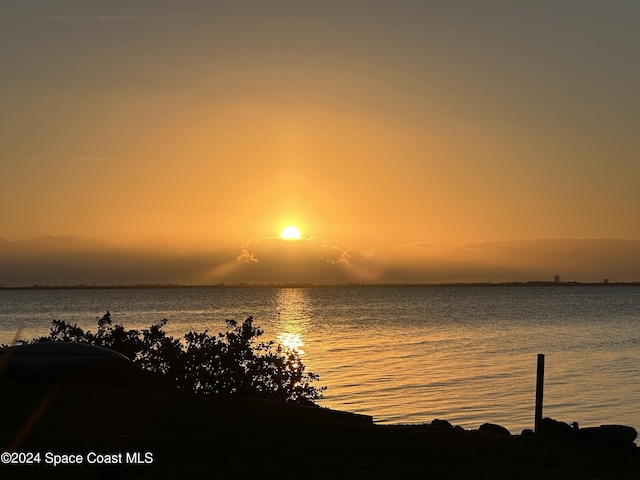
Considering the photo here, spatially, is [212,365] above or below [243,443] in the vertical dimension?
above

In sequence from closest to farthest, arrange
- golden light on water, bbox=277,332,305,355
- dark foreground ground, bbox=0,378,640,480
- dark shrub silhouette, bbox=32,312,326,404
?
dark foreground ground, bbox=0,378,640,480
dark shrub silhouette, bbox=32,312,326,404
golden light on water, bbox=277,332,305,355

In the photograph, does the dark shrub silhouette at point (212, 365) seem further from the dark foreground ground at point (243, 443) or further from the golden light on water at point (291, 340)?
the golden light on water at point (291, 340)

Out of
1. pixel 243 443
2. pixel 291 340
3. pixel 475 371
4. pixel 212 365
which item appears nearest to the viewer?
pixel 243 443

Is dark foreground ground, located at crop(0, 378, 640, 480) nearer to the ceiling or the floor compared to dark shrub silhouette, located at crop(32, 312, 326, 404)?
nearer to the floor

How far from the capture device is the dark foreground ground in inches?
545

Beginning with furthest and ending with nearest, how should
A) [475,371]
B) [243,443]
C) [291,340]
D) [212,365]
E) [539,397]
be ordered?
[291,340]
[475,371]
[212,365]
[539,397]
[243,443]

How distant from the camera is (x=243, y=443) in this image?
51.4ft

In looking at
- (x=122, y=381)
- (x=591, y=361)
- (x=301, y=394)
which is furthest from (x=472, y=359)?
(x=122, y=381)

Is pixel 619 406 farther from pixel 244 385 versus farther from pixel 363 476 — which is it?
pixel 363 476

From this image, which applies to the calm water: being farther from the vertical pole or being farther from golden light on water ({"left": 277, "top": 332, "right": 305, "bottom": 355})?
the vertical pole

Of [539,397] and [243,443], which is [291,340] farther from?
[243,443]

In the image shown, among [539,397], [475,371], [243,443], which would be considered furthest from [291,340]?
[243,443]

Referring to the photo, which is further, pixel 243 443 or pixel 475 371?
pixel 475 371

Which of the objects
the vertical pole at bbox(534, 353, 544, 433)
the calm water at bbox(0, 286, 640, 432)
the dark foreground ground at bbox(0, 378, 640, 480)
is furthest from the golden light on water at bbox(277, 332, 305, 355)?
the dark foreground ground at bbox(0, 378, 640, 480)
